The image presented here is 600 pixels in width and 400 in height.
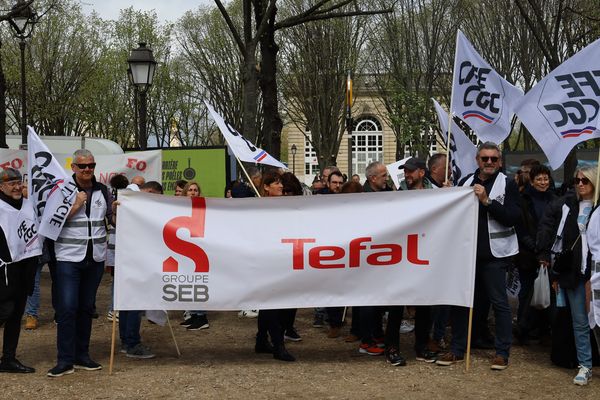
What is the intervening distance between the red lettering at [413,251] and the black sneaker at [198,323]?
10.7 ft

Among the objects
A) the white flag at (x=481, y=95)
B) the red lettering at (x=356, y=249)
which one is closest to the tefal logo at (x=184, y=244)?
the red lettering at (x=356, y=249)

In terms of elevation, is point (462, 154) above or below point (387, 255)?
above

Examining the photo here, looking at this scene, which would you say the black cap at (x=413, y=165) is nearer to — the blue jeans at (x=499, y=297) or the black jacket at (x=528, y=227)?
the blue jeans at (x=499, y=297)

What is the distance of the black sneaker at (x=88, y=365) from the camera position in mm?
7086

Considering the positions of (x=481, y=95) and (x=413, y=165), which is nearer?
(x=413, y=165)

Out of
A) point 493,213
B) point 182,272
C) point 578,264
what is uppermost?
point 493,213

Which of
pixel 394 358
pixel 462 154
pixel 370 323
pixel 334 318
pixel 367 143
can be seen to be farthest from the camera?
pixel 367 143

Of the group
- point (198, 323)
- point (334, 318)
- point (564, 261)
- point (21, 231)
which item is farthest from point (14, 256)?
point (564, 261)

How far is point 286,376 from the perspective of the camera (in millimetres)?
6852

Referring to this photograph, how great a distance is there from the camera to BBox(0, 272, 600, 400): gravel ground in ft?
20.7

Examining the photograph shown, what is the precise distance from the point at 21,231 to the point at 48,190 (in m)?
0.47

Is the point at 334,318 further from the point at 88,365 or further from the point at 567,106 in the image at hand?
the point at 567,106

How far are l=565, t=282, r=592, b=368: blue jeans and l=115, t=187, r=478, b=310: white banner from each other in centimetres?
90

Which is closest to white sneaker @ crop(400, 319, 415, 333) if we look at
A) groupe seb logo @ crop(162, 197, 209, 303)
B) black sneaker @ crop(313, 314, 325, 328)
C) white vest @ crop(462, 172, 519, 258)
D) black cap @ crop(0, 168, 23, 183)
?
black sneaker @ crop(313, 314, 325, 328)
